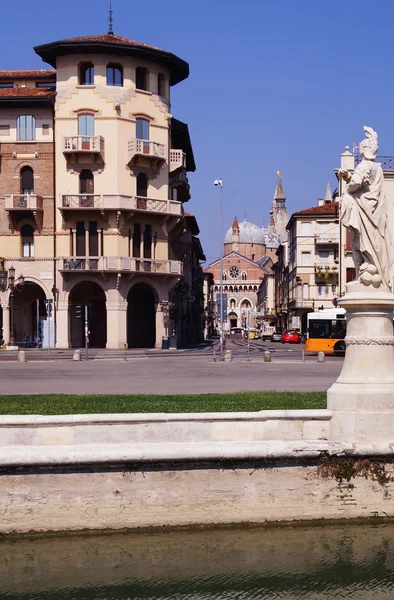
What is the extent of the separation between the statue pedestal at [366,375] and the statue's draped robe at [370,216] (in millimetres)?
499

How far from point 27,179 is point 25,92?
20.3 ft

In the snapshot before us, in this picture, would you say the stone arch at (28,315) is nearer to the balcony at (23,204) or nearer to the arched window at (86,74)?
the balcony at (23,204)

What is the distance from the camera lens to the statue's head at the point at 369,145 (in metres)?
11.4

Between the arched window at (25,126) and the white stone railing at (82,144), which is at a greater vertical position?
the arched window at (25,126)

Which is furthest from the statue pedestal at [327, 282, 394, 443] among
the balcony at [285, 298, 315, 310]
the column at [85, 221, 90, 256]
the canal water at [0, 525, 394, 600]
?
the balcony at [285, 298, 315, 310]

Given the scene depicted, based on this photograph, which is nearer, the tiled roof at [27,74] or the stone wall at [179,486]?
the stone wall at [179,486]

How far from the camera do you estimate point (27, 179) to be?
55094mm

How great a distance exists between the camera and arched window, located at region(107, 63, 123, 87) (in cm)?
5472

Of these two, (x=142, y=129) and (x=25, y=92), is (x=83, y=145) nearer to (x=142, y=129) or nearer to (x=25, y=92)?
(x=142, y=129)

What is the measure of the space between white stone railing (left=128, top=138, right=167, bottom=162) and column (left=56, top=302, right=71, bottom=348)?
35.3 ft

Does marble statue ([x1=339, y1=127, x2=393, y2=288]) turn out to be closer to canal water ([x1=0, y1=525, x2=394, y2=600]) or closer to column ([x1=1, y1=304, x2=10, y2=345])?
canal water ([x1=0, y1=525, x2=394, y2=600])

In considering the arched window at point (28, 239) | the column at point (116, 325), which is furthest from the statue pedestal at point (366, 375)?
the arched window at point (28, 239)

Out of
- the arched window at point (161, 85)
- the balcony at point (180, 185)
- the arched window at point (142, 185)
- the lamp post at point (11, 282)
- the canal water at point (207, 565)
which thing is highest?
the arched window at point (161, 85)

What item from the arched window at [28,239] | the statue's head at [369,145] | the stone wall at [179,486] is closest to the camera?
the stone wall at [179,486]
